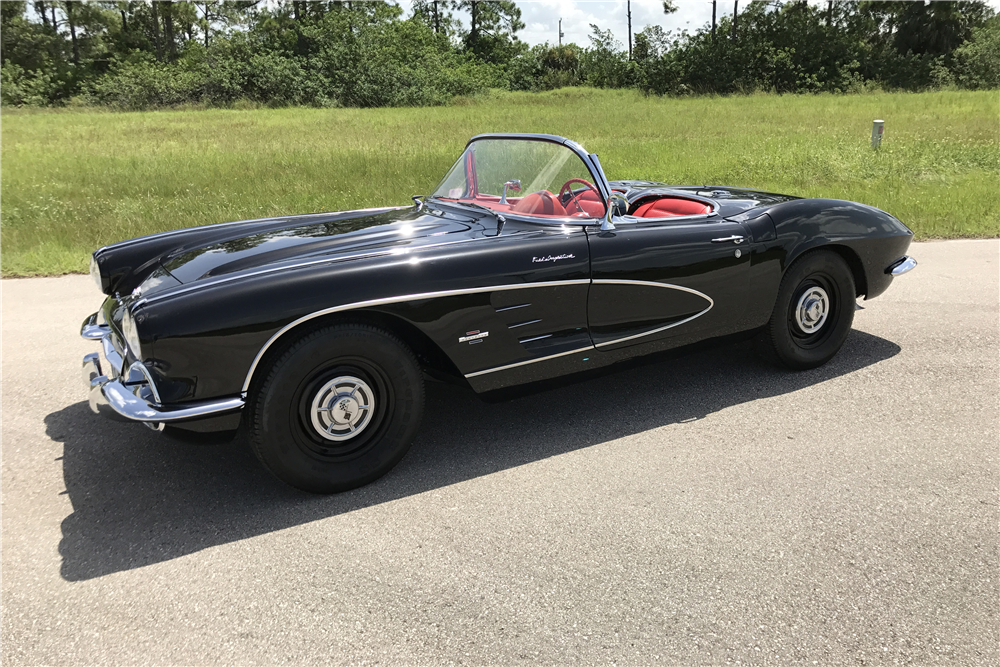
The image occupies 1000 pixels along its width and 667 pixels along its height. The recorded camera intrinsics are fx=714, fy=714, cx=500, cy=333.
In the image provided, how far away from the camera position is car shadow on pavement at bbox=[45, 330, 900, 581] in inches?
106

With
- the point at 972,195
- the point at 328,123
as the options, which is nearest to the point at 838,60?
the point at 328,123

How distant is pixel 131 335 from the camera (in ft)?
8.97

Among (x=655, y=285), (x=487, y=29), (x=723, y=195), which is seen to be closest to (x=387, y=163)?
(x=723, y=195)

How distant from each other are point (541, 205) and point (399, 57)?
1546 inches

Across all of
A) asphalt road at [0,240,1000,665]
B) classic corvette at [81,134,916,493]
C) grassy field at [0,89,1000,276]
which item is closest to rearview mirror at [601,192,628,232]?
classic corvette at [81,134,916,493]

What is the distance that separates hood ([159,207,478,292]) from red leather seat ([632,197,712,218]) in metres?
1.15

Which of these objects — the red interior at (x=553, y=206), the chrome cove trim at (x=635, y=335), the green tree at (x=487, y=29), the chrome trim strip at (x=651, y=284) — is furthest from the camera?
the green tree at (x=487, y=29)

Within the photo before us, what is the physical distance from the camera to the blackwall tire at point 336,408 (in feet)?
8.96

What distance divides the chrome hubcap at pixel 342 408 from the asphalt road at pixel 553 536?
0.91 feet

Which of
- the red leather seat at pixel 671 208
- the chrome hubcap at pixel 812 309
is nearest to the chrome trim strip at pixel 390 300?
the red leather seat at pixel 671 208

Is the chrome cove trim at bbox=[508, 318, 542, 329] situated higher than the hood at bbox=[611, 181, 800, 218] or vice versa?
the hood at bbox=[611, 181, 800, 218]

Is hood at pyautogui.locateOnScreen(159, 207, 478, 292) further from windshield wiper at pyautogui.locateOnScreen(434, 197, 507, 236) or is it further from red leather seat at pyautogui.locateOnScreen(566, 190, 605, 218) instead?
red leather seat at pyautogui.locateOnScreen(566, 190, 605, 218)

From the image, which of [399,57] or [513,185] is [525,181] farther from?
[399,57]

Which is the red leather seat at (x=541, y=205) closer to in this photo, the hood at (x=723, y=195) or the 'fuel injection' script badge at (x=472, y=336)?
the hood at (x=723, y=195)
